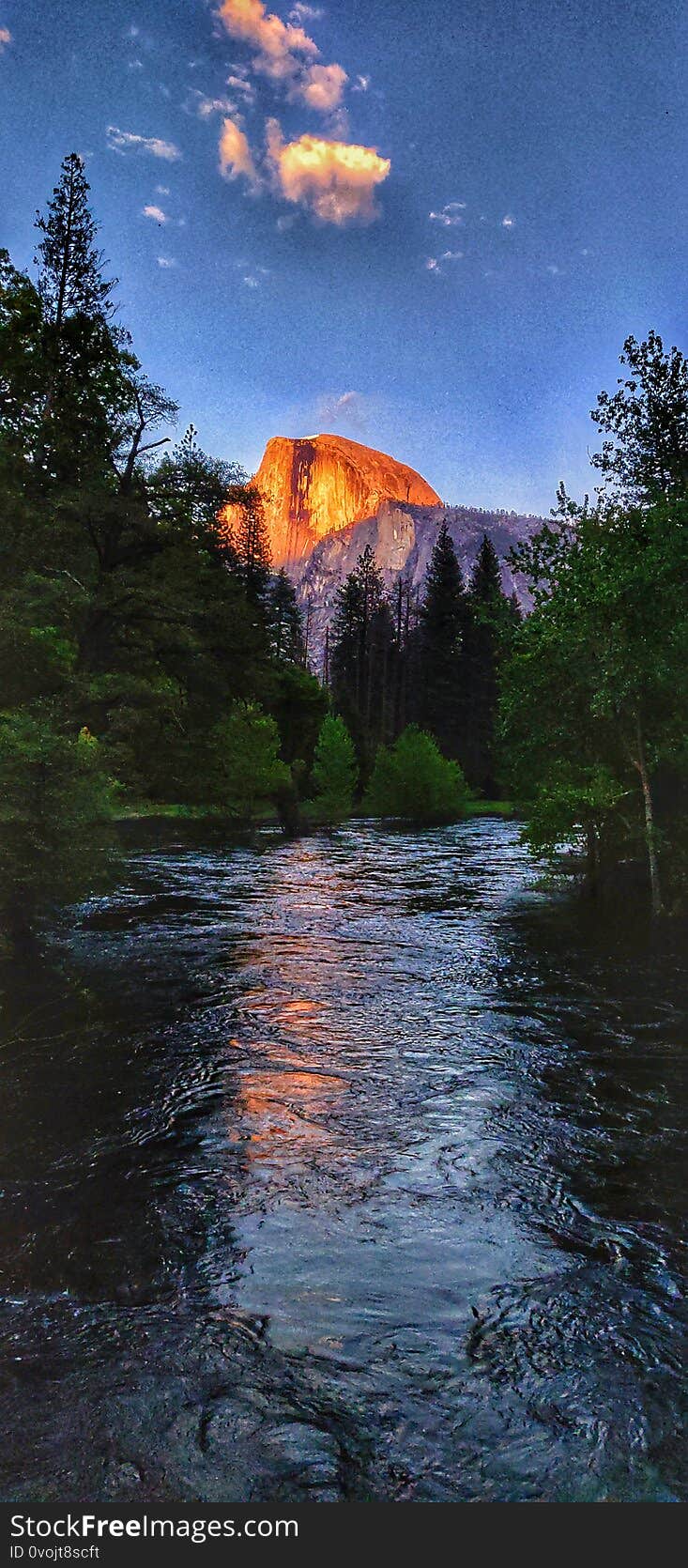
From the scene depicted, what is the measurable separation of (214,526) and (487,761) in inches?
1920

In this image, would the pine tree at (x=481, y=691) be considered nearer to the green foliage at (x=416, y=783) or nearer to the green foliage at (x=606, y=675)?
the green foliage at (x=416, y=783)

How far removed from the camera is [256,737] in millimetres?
45688

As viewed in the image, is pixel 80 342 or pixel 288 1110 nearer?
pixel 288 1110

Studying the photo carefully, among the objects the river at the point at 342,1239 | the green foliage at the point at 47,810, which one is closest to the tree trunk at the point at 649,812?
the river at the point at 342,1239

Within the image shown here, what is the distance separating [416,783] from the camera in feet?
170

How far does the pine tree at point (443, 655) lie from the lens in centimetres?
7562

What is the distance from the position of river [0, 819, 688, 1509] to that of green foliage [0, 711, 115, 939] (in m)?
2.06

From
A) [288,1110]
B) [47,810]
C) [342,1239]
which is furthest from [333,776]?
[342,1239]

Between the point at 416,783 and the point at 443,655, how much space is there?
2722cm

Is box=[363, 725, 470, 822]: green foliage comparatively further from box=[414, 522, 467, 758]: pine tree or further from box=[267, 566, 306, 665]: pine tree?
box=[267, 566, 306, 665]: pine tree

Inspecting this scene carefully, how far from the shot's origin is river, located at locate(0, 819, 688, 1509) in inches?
162

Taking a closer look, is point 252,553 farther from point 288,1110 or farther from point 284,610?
point 288,1110

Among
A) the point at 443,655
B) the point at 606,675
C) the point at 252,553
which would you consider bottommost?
the point at 606,675

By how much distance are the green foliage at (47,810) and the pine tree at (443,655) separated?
60700 millimetres
